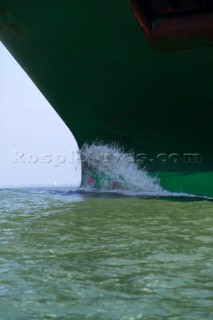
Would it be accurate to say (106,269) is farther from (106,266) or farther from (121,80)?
(121,80)

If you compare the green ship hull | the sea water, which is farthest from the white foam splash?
the sea water

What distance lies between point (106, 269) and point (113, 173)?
262 inches

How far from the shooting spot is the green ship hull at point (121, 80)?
6516 millimetres

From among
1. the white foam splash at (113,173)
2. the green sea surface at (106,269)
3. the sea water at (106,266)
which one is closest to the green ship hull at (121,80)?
the white foam splash at (113,173)

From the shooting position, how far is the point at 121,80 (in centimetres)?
742

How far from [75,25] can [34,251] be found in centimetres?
457

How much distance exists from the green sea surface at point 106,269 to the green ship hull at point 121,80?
Answer: 3.27 metres

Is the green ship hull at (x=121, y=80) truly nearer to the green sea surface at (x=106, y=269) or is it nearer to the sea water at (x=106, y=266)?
the sea water at (x=106, y=266)

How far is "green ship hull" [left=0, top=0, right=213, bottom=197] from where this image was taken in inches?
257

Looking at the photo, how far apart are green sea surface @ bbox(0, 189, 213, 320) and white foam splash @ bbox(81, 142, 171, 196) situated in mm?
4378

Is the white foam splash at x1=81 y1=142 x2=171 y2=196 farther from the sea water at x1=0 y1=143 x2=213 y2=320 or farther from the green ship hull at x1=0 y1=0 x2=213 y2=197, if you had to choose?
the sea water at x1=0 y1=143 x2=213 y2=320

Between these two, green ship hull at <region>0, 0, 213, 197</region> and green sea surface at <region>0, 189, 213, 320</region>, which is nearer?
green sea surface at <region>0, 189, 213, 320</region>

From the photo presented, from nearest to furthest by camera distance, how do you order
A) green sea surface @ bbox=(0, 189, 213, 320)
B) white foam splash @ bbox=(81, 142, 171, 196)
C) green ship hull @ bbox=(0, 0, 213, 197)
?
green sea surface @ bbox=(0, 189, 213, 320)
green ship hull @ bbox=(0, 0, 213, 197)
white foam splash @ bbox=(81, 142, 171, 196)

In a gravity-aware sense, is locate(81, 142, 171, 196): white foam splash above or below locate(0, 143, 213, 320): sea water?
above
